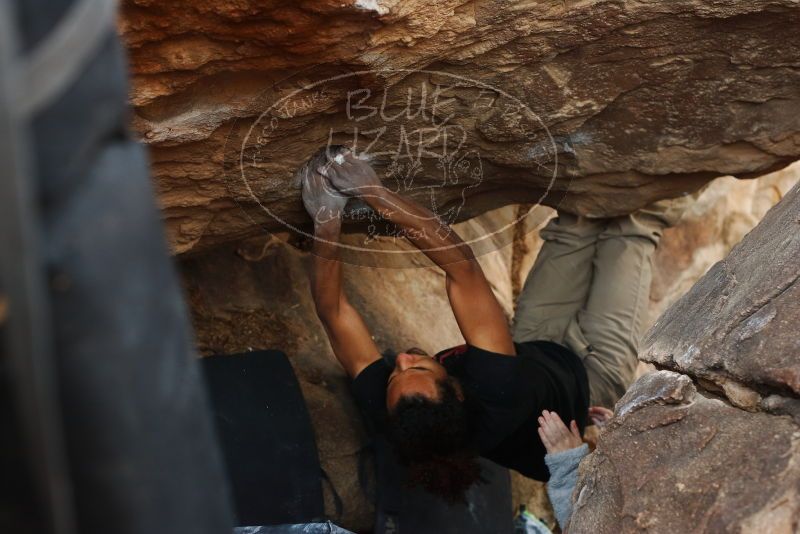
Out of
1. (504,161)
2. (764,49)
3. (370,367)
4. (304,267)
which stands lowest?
(370,367)

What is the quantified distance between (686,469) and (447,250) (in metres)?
1.30

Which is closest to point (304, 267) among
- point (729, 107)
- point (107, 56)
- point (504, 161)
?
point (504, 161)

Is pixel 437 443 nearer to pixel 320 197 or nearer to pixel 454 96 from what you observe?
pixel 320 197

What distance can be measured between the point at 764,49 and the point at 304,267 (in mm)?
1630

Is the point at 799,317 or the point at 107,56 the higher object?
the point at 107,56

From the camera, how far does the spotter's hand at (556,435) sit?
2840 millimetres

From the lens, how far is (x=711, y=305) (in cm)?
211

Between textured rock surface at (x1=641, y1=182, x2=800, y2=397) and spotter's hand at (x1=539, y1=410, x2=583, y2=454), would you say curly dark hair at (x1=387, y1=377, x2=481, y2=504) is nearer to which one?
spotter's hand at (x1=539, y1=410, x2=583, y2=454)

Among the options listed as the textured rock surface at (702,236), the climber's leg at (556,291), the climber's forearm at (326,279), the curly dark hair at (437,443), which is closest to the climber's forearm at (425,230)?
the climber's forearm at (326,279)

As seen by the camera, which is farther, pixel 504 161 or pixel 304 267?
pixel 304 267

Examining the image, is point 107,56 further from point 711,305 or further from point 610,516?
point 711,305

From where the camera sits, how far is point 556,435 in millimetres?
2865

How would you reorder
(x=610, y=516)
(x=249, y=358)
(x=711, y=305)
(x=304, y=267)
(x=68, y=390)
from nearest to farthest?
1. (x=68, y=390)
2. (x=610, y=516)
3. (x=711, y=305)
4. (x=249, y=358)
5. (x=304, y=267)

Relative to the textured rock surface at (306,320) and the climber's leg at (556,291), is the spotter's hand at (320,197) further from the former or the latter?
the climber's leg at (556,291)
